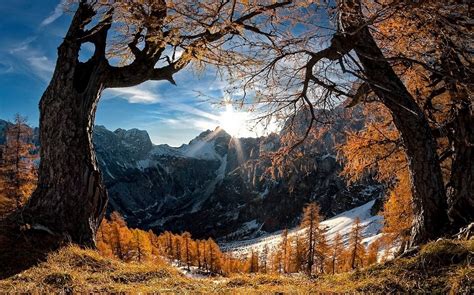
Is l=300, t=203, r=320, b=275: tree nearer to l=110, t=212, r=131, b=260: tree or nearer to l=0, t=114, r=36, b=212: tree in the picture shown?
l=110, t=212, r=131, b=260: tree

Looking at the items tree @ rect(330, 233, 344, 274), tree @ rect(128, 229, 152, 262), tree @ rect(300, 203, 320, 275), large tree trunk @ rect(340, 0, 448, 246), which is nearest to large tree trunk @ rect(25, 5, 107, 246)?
large tree trunk @ rect(340, 0, 448, 246)

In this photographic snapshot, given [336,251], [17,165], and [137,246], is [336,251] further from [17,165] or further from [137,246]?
[17,165]

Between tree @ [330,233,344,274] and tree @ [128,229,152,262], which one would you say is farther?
tree @ [330,233,344,274]

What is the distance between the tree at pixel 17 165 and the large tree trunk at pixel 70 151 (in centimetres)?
1858

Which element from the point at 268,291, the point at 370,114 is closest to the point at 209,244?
the point at 370,114

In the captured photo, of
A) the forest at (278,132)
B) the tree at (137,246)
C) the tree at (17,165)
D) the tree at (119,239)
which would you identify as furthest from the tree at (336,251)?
the forest at (278,132)

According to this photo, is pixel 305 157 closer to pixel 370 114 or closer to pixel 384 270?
pixel 384 270

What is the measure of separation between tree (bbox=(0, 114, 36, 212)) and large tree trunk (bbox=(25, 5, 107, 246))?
61.0 feet

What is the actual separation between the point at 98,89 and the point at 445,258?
22.8 ft

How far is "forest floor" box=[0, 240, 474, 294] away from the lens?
4180 mm

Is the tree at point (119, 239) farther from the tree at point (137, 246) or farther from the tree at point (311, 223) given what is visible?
the tree at point (311, 223)

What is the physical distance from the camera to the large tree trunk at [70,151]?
7.32 meters

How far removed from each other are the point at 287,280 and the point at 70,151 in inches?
189

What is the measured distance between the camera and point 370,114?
441 inches
